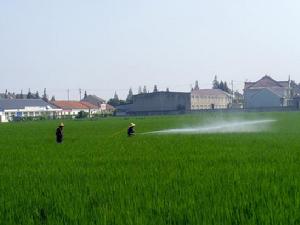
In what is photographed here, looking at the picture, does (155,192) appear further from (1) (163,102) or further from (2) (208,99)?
(2) (208,99)

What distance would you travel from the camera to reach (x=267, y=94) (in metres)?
83.1

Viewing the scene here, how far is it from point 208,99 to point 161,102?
14.3m

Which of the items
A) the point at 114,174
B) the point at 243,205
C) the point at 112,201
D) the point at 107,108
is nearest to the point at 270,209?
the point at 243,205

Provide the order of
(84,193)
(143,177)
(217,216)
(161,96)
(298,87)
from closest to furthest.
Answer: (217,216)
(84,193)
(143,177)
(161,96)
(298,87)

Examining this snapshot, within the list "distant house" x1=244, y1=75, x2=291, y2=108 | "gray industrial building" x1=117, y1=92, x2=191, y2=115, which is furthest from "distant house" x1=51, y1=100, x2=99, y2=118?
"distant house" x1=244, y1=75, x2=291, y2=108

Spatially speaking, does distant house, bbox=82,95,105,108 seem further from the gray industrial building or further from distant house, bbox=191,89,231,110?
the gray industrial building

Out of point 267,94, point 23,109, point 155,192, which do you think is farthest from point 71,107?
point 155,192

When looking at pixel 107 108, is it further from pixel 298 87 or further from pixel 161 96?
pixel 298 87

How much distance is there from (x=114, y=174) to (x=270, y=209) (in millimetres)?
3789

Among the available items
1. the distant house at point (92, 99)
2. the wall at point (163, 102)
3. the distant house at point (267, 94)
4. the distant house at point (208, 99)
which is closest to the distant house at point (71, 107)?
the wall at point (163, 102)

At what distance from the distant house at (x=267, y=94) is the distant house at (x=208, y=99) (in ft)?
22.4

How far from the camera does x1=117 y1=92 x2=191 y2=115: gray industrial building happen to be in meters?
84.6

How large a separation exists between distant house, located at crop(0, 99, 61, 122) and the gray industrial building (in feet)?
51.3

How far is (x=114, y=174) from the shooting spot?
827 centimetres
